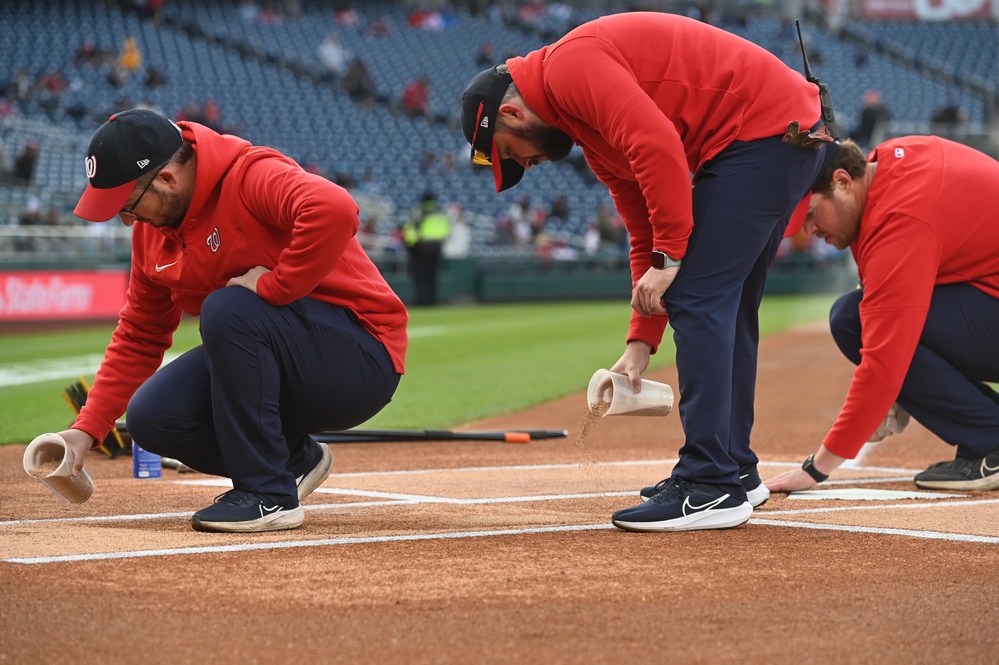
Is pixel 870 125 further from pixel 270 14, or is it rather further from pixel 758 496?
pixel 758 496

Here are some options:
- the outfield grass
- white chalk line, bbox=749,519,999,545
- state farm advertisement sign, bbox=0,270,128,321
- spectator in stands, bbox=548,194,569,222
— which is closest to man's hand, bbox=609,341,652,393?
white chalk line, bbox=749,519,999,545

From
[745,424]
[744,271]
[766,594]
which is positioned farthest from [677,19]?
[766,594]

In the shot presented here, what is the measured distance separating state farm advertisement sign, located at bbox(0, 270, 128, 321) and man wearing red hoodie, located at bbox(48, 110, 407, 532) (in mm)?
13709

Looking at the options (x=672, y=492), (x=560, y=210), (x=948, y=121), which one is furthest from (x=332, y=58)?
(x=672, y=492)

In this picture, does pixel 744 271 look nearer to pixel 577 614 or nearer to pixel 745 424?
pixel 745 424

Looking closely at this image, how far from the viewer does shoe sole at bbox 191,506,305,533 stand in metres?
3.80

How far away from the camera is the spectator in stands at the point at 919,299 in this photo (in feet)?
13.6

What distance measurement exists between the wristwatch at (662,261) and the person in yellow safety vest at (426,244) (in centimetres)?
1899

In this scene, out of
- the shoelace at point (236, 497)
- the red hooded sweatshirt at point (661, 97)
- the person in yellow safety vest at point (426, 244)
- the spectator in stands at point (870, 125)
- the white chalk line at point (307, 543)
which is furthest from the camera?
the spectator in stands at point (870, 125)

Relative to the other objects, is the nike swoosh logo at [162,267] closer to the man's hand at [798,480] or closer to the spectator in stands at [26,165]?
the man's hand at [798,480]

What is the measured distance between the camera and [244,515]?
12.5 ft

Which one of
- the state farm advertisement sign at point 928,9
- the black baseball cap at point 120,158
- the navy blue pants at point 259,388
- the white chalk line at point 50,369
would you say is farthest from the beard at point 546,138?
the state farm advertisement sign at point 928,9

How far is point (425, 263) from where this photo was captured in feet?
78.0

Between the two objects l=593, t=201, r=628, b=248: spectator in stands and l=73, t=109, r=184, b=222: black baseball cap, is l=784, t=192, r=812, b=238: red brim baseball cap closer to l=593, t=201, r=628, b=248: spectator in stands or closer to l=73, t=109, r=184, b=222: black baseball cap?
l=73, t=109, r=184, b=222: black baseball cap
